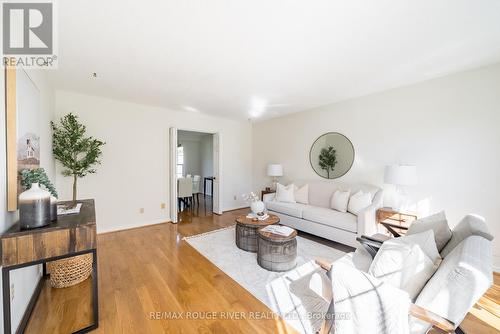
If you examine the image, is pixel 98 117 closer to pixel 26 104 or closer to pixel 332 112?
pixel 26 104

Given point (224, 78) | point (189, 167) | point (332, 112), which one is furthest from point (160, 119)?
point (189, 167)

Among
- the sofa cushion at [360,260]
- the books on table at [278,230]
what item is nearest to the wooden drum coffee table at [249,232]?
the books on table at [278,230]

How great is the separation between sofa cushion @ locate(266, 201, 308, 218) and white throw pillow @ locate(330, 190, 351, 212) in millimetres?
514

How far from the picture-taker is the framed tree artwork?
1360 millimetres

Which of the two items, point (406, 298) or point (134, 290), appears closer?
point (406, 298)

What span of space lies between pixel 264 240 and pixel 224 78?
221 cm

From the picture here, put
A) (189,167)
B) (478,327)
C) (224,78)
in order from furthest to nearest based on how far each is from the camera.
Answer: (189,167), (224,78), (478,327)

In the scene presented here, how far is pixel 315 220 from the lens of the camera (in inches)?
131

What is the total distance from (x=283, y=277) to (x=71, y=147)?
3.50 m

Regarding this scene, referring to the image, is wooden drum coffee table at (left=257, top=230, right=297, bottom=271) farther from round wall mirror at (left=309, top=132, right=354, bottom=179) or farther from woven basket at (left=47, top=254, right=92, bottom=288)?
round wall mirror at (left=309, top=132, right=354, bottom=179)

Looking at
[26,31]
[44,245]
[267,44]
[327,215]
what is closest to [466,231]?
[327,215]

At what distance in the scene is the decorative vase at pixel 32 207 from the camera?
1.30 metres

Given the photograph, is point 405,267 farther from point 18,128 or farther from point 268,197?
point 268,197

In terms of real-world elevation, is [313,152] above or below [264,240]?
above
